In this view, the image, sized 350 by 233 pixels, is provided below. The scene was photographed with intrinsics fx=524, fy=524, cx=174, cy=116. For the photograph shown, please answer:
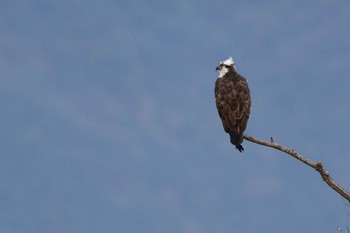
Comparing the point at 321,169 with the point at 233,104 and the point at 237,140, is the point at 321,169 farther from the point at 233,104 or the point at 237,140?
the point at 233,104

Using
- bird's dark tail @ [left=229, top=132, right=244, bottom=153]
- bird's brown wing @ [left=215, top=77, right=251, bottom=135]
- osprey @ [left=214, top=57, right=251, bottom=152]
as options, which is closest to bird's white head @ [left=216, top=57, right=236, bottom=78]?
osprey @ [left=214, top=57, right=251, bottom=152]

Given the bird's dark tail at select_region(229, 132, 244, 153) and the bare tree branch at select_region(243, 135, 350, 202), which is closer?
the bare tree branch at select_region(243, 135, 350, 202)

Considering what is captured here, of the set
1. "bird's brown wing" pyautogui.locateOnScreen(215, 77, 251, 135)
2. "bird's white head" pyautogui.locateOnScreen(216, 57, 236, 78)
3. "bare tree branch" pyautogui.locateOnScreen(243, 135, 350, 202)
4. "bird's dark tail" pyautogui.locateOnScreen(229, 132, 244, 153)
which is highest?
"bird's white head" pyautogui.locateOnScreen(216, 57, 236, 78)

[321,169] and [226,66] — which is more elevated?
[226,66]

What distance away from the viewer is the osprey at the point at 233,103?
706 inches

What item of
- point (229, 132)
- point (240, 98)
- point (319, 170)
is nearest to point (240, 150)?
point (229, 132)

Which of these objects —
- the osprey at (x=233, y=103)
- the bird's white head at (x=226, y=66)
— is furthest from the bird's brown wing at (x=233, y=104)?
the bird's white head at (x=226, y=66)

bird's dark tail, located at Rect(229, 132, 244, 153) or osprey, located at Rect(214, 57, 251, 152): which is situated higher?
osprey, located at Rect(214, 57, 251, 152)

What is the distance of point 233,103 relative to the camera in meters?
18.7

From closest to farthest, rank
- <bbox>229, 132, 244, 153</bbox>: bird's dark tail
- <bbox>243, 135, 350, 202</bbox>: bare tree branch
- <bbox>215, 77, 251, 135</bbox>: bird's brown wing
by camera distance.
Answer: <bbox>243, 135, 350, 202</bbox>: bare tree branch → <bbox>229, 132, 244, 153</bbox>: bird's dark tail → <bbox>215, 77, 251, 135</bbox>: bird's brown wing

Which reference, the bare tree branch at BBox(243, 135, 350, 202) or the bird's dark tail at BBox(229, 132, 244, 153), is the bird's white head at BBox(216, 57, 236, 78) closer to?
the bird's dark tail at BBox(229, 132, 244, 153)

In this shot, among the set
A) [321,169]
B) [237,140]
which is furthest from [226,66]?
[321,169]

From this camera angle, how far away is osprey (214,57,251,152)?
1792cm

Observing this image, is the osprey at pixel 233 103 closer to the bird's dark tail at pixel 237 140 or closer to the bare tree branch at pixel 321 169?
the bird's dark tail at pixel 237 140
